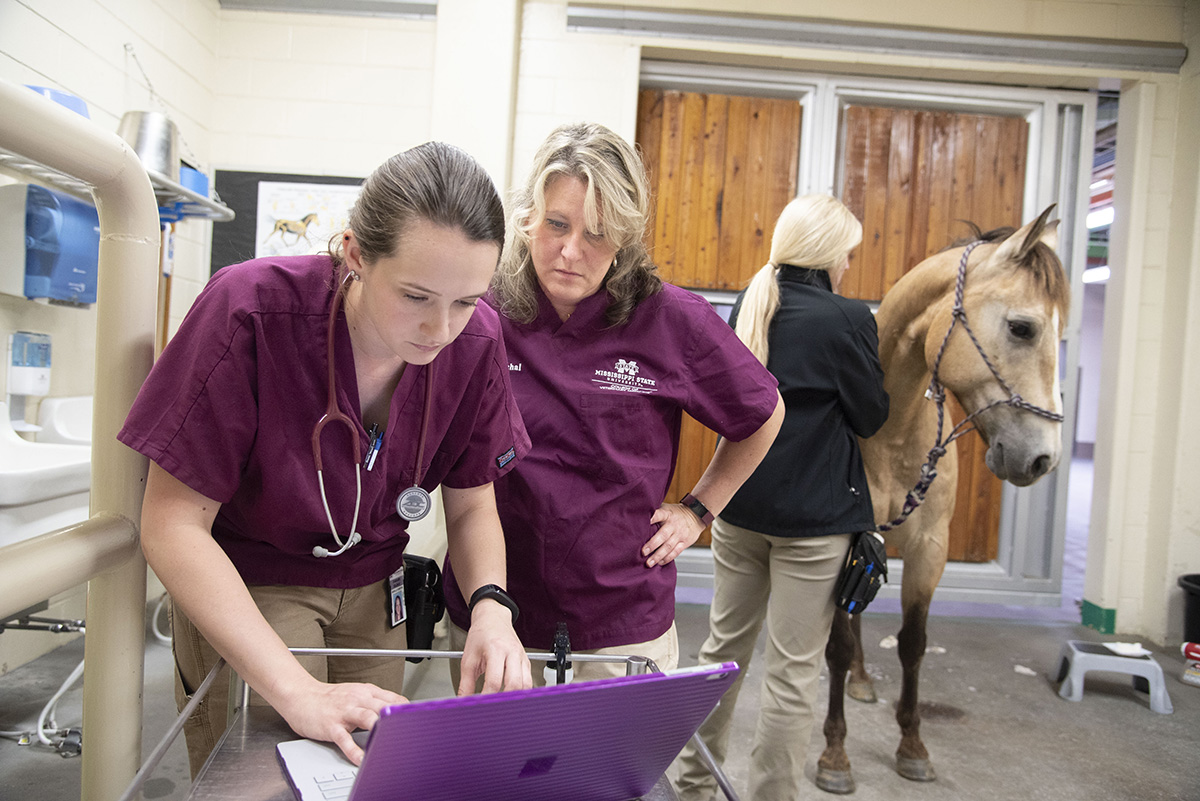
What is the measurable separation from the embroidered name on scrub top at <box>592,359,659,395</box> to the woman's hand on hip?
25 centimetres

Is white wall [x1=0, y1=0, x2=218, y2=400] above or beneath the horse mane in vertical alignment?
above

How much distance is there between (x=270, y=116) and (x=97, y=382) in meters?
3.31

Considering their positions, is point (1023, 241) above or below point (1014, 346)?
above

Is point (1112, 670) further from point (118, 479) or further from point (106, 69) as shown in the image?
point (106, 69)

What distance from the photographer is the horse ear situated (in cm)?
200

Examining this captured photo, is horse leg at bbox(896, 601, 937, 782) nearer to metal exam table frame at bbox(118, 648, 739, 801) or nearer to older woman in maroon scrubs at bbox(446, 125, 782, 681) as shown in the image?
older woman in maroon scrubs at bbox(446, 125, 782, 681)

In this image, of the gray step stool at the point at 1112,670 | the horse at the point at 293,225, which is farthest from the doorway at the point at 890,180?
the horse at the point at 293,225

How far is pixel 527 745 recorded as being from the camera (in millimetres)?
634

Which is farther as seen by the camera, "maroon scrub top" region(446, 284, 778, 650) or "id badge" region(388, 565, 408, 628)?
"maroon scrub top" region(446, 284, 778, 650)

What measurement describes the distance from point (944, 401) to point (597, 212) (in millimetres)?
1424

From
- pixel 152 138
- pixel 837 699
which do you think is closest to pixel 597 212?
pixel 837 699

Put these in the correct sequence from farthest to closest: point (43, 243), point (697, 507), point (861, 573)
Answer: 1. point (43, 243)
2. point (861, 573)
3. point (697, 507)

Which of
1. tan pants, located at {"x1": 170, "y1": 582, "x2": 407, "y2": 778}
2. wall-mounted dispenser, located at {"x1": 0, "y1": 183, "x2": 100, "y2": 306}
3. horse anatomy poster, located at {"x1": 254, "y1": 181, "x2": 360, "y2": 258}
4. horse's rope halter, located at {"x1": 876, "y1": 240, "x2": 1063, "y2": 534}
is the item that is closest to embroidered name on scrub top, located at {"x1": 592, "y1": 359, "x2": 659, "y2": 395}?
tan pants, located at {"x1": 170, "y1": 582, "x2": 407, "y2": 778}

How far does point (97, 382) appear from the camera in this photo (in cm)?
90
